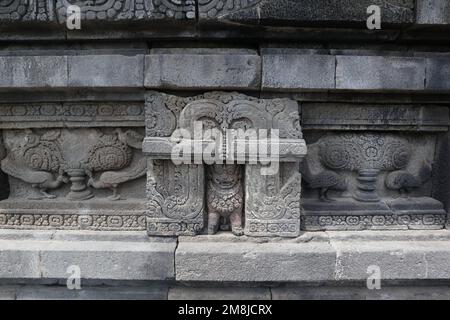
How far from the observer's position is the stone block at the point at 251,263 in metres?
2.36

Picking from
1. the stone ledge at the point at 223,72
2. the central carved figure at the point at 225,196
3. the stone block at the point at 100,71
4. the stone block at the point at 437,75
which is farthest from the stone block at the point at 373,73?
the stone block at the point at 100,71

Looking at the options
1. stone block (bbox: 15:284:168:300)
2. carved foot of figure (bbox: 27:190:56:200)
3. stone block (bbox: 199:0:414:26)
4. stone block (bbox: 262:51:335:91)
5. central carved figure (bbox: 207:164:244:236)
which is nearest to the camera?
stone block (bbox: 199:0:414:26)

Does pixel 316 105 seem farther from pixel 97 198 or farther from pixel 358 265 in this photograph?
pixel 97 198

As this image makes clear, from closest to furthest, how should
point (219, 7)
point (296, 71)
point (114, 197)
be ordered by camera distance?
point (219, 7) → point (296, 71) → point (114, 197)

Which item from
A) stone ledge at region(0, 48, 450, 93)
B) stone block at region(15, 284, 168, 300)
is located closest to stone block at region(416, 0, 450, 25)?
stone ledge at region(0, 48, 450, 93)

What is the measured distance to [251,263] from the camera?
7.77 ft

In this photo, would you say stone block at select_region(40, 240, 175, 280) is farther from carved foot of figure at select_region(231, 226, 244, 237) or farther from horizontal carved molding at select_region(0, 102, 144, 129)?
horizontal carved molding at select_region(0, 102, 144, 129)

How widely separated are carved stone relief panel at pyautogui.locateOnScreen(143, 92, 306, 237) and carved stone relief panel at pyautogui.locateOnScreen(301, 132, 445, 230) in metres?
0.34

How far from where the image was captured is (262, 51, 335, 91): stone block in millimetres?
2316

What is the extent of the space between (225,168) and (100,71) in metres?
1.17

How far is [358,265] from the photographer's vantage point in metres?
2.41

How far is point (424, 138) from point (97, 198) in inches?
111

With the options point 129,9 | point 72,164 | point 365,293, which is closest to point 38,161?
point 72,164

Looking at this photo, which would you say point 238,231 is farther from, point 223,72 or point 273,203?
point 223,72
